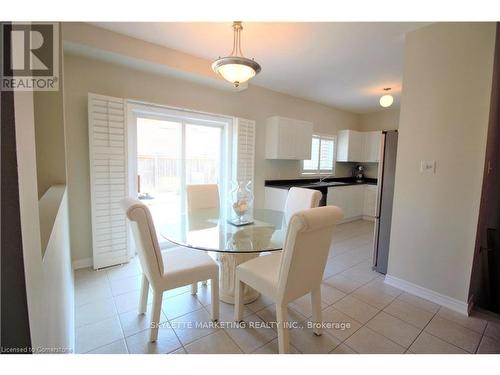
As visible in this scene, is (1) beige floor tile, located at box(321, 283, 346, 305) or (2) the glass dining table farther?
(1) beige floor tile, located at box(321, 283, 346, 305)

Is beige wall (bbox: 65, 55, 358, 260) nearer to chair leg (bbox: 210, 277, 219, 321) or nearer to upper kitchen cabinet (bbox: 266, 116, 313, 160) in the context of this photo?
upper kitchen cabinet (bbox: 266, 116, 313, 160)

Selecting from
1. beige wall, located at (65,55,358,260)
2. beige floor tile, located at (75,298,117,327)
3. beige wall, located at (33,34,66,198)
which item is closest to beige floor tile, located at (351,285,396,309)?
beige floor tile, located at (75,298,117,327)

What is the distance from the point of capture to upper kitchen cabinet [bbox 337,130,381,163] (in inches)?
210

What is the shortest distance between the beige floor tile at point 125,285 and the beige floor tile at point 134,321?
1.28 feet

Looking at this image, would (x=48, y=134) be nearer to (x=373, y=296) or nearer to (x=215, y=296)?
(x=215, y=296)

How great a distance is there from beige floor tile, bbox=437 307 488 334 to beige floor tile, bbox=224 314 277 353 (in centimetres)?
149

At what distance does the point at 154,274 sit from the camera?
5.04 feet

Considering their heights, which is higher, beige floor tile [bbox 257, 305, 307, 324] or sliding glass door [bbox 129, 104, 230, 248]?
sliding glass door [bbox 129, 104, 230, 248]

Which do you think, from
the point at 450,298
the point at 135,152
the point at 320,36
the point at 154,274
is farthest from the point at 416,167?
the point at 135,152

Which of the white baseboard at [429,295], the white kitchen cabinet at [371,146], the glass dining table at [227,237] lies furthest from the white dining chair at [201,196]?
the white kitchen cabinet at [371,146]

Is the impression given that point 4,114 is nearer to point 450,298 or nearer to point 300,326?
point 300,326

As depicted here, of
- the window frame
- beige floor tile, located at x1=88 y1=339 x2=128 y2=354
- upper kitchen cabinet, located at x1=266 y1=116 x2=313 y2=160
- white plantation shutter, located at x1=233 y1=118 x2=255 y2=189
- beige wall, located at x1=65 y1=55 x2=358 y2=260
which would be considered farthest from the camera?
the window frame

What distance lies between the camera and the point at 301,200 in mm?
2436

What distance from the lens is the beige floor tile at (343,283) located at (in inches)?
93.0
